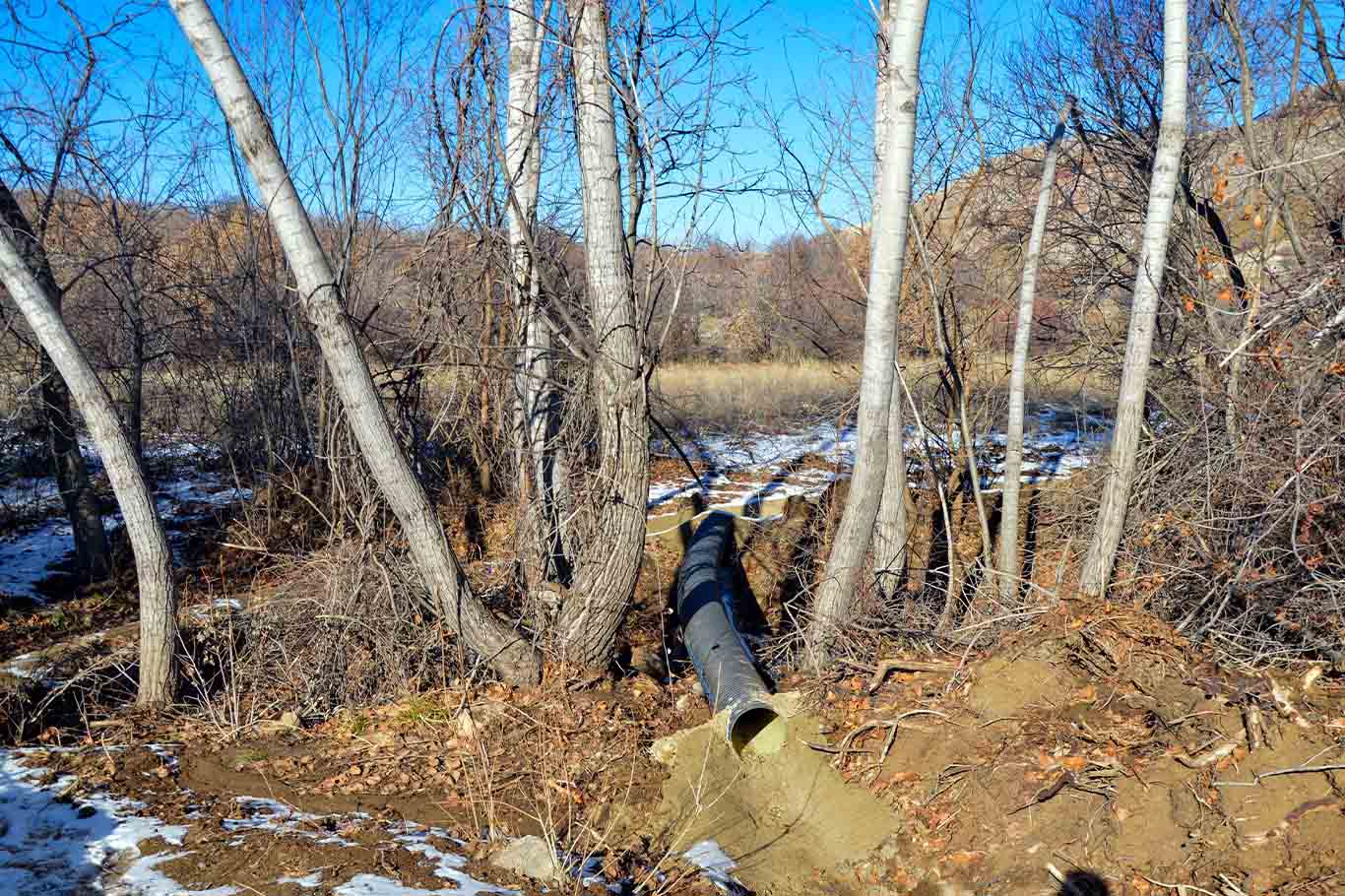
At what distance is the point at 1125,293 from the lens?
10.5 metres

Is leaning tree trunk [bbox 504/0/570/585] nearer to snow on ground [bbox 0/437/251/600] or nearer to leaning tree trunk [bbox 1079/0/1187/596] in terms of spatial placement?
leaning tree trunk [bbox 1079/0/1187/596]

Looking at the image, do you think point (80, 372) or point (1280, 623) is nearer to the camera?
point (1280, 623)

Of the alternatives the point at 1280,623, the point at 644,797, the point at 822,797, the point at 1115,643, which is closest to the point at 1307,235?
the point at 1280,623

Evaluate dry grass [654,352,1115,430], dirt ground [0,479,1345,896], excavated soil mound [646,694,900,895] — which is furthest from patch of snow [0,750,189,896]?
dry grass [654,352,1115,430]

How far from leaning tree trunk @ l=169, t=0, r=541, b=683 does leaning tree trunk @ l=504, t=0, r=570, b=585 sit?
63 cm

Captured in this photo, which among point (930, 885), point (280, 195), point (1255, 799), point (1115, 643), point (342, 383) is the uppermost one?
point (280, 195)

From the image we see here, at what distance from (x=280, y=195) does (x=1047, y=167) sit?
576cm

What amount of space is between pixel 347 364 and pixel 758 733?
3452mm

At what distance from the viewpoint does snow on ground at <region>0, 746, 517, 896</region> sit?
3934 mm

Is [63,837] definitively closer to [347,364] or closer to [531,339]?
[347,364]

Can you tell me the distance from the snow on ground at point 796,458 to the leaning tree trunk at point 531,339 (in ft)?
15.4

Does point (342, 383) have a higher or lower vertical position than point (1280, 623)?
higher

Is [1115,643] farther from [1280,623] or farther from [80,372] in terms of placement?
[80,372]

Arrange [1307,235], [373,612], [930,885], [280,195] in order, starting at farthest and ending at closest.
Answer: [1307,235]
[373,612]
[280,195]
[930,885]
